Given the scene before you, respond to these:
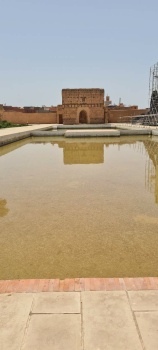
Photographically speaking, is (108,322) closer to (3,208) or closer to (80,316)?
(80,316)

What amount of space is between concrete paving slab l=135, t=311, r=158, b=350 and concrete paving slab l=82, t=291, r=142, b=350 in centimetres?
5

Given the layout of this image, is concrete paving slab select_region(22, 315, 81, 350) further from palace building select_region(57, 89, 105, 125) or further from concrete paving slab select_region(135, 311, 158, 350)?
palace building select_region(57, 89, 105, 125)

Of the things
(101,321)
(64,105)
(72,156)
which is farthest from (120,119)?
(101,321)

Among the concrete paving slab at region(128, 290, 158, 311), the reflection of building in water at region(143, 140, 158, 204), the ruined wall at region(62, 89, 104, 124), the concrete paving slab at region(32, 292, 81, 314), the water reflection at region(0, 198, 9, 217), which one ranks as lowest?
the concrete paving slab at region(32, 292, 81, 314)

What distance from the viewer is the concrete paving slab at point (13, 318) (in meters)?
1.72

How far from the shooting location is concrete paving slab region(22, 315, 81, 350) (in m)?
1.68

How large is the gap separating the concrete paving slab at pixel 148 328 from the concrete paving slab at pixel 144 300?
6 centimetres

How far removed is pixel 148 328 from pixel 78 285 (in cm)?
71

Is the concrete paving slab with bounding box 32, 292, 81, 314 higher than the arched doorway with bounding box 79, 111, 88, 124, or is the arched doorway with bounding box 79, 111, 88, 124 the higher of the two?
the arched doorway with bounding box 79, 111, 88, 124

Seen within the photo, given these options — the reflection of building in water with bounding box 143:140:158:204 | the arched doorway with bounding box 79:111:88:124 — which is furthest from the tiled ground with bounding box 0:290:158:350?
the arched doorway with bounding box 79:111:88:124

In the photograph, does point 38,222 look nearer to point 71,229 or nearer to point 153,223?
point 71,229

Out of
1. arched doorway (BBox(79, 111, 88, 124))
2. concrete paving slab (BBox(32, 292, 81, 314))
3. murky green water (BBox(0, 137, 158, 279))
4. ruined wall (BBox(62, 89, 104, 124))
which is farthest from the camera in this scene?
arched doorway (BBox(79, 111, 88, 124))

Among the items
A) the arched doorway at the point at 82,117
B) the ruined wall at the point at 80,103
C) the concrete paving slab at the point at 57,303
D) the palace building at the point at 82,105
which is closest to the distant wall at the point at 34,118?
the palace building at the point at 82,105

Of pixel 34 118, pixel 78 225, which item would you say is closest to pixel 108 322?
pixel 78 225
